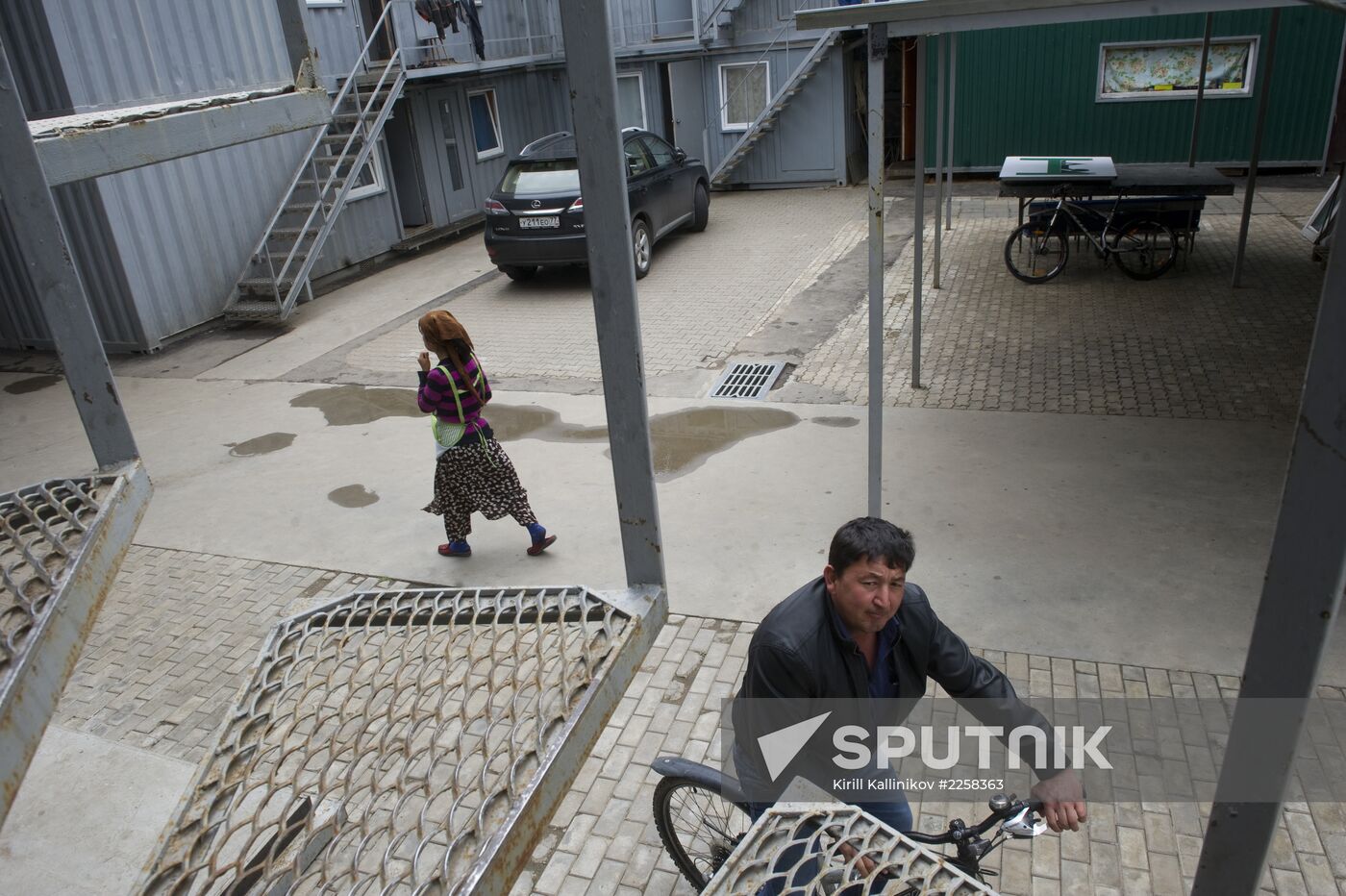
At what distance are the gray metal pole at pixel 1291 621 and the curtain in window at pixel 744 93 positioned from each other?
16.8 meters

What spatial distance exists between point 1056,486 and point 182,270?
10.3 metres

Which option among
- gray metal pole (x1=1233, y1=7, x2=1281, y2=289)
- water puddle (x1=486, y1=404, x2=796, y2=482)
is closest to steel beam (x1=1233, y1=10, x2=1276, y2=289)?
gray metal pole (x1=1233, y1=7, x2=1281, y2=289)

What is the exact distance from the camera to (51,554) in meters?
2.23

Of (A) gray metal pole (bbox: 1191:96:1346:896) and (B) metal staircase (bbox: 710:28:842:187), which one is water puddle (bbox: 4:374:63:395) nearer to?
(B) metal staircase (bbox: 710:28:842:187)

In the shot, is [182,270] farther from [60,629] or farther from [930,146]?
[930,146]

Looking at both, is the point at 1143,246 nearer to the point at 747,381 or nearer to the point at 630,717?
the point at 747,381

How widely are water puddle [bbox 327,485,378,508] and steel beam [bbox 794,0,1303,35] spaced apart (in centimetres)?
454

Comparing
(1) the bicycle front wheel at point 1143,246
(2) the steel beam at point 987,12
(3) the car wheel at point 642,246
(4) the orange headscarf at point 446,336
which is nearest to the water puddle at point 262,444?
(4) the orange headscarf at point 446,336

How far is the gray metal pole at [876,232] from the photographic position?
16.7 ft

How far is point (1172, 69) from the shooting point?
15.1 m

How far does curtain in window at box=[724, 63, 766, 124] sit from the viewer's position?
1722 centimetres

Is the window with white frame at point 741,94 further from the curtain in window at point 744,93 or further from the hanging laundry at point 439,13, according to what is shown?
the hanging laundry at point 439,13

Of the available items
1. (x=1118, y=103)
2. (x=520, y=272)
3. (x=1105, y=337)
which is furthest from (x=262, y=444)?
(x=1118, y=103)

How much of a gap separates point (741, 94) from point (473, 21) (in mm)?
5018
